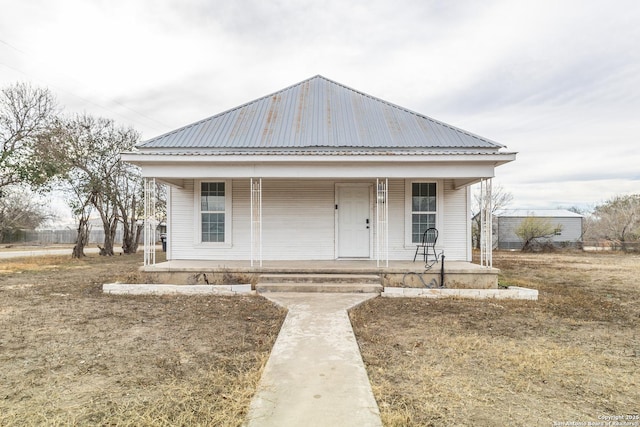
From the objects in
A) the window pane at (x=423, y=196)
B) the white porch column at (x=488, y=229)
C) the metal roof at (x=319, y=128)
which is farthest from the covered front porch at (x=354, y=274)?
the metal roof at (x=319, y=128)

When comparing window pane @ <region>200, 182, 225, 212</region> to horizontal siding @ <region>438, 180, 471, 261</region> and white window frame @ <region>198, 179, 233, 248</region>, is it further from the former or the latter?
horizontal siding @ <region>438, 180, 471, 261</region>

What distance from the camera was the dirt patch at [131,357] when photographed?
A: 2713mm

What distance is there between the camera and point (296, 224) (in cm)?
966

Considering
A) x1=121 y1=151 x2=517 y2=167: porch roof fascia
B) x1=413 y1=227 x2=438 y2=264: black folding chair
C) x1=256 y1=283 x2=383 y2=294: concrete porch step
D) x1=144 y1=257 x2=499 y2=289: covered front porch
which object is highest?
x1=121 y1=151 x2=517 y2=167: porch roof fascia

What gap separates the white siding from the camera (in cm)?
958

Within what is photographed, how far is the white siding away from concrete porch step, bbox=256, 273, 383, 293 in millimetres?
1870

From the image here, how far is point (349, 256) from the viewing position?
9.58 metres

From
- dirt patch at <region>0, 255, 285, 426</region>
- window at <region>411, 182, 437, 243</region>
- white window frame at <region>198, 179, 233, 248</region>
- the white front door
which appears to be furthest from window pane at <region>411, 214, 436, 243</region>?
white window frame at <region>198, 179, 233, 248</region>

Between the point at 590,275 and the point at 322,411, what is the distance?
450 inches

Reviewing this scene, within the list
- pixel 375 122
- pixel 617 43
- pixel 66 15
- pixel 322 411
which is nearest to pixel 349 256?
pixel 375 122

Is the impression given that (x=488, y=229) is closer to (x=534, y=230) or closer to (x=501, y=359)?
(x=501, y=359)

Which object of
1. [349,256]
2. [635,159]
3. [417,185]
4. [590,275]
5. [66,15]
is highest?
[66,15]

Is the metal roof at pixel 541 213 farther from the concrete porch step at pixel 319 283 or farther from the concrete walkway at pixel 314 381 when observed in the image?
the concrete walkway at pixel 314 381

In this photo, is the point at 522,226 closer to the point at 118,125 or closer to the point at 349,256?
the point at 349,256
